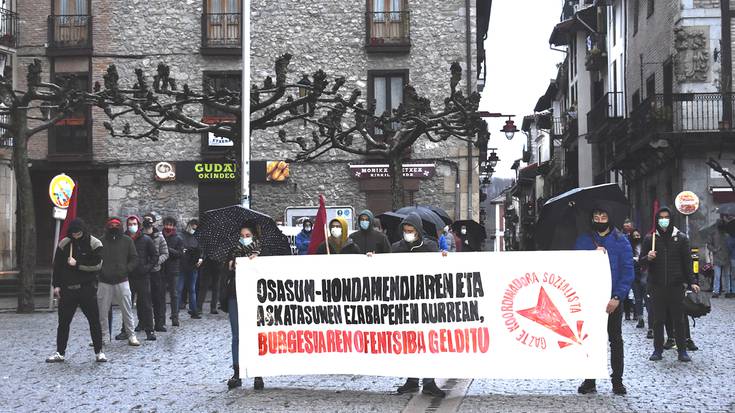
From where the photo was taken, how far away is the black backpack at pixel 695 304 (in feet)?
46.8

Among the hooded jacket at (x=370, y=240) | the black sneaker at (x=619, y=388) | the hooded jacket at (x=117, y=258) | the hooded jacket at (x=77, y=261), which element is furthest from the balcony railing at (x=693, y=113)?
the black sneaker at (x=619, y=388)

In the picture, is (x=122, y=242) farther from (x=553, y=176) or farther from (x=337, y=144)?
(x=553, y=176)

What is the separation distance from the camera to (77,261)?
1409cm

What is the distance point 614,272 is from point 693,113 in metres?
24.5

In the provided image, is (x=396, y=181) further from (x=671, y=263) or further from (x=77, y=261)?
(x=77, y=261)

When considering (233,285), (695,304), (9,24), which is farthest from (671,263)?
(9,24)

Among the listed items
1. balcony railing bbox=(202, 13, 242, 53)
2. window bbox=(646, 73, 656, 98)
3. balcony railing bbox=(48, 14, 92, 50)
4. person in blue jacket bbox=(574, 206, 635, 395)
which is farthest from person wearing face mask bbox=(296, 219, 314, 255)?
window bbox=(646, 73, 656, 98)

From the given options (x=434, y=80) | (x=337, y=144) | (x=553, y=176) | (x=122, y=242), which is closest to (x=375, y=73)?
(x=434, y=80)

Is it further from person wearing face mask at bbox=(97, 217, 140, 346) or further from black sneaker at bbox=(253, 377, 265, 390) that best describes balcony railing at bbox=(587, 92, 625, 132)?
black sneaker at bbox=(253, 377, 265, 390)

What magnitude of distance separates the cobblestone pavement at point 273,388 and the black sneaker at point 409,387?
16 cm

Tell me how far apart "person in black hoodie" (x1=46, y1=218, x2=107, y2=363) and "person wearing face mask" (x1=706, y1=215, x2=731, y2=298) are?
1876 cm

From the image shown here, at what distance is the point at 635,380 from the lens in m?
11.9

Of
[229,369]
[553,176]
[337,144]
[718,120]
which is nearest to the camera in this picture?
[229,369]

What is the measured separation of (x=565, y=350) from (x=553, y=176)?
66034mm
